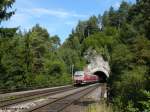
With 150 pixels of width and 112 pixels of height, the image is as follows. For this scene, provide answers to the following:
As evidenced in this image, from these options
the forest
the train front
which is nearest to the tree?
the forest

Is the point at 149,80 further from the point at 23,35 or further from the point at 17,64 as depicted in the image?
the point at 23,35

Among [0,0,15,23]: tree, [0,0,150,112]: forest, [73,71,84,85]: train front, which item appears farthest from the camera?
[73,71,84,85]: train front

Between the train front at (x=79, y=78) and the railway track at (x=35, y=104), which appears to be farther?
the train front at (x=79, y=78)

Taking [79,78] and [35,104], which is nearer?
[35,104]

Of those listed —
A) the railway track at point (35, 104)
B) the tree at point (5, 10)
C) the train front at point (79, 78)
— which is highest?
the tree at point (5, 10)

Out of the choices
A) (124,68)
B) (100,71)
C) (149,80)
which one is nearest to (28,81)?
(124,68)

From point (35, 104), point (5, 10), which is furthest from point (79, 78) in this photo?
point (35, 104)

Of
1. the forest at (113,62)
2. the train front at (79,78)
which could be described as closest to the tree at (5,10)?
the forest at (113,62)

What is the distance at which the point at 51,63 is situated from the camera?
9056 cm

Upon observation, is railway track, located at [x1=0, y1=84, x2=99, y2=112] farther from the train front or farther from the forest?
the train front

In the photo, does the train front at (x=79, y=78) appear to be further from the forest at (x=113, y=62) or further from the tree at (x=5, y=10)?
the tree at (x=5, y=10)

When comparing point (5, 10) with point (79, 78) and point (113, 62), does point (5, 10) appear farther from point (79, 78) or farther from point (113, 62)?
point (79, 78)

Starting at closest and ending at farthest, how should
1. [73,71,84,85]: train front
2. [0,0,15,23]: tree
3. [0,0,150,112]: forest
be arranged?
[0,0,150,112]: forest < [0,0,15,23]: tree < [73,71,84,85]: train front

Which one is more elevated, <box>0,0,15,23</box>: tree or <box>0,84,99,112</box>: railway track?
<box>0,0,15,23</box>: tree
